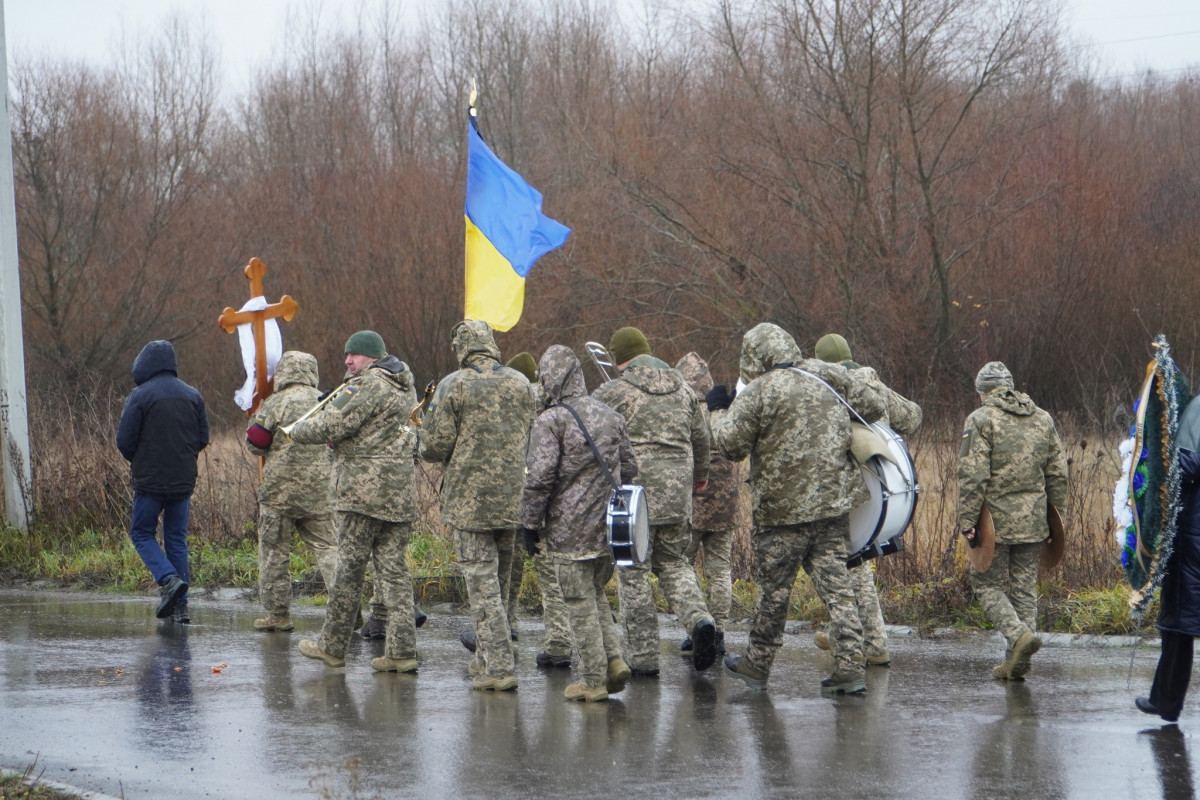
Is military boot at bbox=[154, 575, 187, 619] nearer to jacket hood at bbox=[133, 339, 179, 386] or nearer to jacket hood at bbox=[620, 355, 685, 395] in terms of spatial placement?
jacket hood at bbox=[133, 339, 179, 386]

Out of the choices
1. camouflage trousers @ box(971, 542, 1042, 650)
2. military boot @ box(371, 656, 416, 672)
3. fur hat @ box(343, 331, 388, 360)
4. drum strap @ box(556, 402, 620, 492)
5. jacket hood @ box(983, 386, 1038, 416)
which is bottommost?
military boot @ box(371, 656, 416, 672)

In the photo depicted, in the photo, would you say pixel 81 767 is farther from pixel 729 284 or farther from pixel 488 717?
pixel 729 284

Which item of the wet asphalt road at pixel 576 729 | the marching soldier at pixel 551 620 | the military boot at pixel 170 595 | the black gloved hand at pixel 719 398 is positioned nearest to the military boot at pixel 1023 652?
the wet asphalt road at pixel 576 729

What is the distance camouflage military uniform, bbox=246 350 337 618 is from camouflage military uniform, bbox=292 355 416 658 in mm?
1596

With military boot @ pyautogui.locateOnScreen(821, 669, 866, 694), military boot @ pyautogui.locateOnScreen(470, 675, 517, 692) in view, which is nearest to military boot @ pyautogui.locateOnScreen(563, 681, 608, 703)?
military boot @ pyautogui.locateOnScreen(470, 675, 517, 692)

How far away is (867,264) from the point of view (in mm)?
25203

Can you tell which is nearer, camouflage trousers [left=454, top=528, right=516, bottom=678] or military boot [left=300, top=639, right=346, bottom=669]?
camouflage trousers [left=454, top=528, right=516, bottom=678]

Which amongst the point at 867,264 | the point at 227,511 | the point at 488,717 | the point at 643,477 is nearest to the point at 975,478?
the point at 643,477

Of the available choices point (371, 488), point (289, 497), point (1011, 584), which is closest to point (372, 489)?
point (371, 488)

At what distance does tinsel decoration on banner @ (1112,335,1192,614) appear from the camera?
6320mm

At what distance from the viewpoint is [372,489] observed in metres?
8.14

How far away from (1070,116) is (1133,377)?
5.56 m

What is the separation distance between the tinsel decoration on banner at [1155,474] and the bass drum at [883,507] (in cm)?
132

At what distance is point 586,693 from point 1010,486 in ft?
9.52
